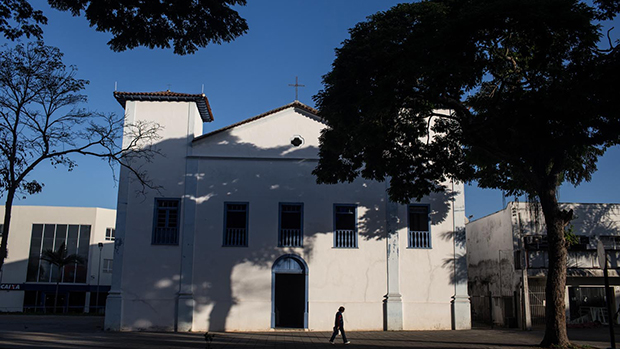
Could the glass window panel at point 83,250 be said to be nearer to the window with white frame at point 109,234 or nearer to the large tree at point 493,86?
the window with white frame at point 109,234

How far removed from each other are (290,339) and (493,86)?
10.1 meters

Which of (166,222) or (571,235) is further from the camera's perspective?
(571,235)

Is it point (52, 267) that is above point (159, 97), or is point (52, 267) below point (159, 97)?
below

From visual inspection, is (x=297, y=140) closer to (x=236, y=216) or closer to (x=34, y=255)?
(x=236, y=216)

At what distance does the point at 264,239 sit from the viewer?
20469 mm

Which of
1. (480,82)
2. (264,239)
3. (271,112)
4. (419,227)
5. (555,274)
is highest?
(271,112)

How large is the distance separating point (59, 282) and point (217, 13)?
39118mm

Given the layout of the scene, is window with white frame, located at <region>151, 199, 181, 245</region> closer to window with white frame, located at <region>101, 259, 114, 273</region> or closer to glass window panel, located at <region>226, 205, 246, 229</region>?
glass window panel, located at <region>226, 205, 246, 229</region>

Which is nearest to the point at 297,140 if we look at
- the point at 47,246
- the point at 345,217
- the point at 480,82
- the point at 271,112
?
the point at 271,112

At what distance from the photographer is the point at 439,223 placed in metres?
20.8

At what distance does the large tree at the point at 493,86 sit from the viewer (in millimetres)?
12172

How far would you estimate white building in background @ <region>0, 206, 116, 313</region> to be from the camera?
4316cm

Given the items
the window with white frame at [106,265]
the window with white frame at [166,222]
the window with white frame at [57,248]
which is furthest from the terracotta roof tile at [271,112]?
the window with white frame at [106,265]

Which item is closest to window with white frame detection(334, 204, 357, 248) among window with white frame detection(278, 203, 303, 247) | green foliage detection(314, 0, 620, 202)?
window with white frame detection(278, 203, 303, 247)
